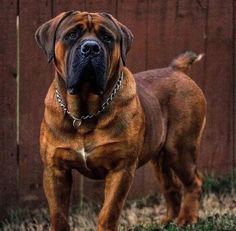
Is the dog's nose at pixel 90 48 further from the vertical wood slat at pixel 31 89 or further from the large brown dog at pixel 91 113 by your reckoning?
the vertical wood slat at pixel 31 89

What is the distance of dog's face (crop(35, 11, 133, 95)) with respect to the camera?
6465mm

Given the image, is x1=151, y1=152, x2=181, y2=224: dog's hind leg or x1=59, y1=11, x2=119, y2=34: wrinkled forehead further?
x1=151, y1=152, x2=181, y2=224: dog's hind leg

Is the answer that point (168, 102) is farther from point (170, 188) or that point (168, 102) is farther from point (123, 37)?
point (123, 37)

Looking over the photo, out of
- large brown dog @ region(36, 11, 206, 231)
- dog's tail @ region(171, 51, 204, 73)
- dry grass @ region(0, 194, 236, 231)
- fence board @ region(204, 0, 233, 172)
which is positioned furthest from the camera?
fence board @ region(204, 0, 233, 172)

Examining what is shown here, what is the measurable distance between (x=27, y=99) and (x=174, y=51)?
1582 millimetres

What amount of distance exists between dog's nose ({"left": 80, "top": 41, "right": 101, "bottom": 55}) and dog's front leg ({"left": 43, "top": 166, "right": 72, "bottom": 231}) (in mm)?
925

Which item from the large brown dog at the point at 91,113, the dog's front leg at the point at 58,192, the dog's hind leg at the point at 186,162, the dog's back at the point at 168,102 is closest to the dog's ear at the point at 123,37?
the large brown dog at the point at 91,113

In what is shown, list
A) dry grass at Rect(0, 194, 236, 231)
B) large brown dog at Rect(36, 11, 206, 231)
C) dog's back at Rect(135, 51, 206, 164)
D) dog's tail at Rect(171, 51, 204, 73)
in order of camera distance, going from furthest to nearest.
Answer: dog's tail at Rect(171, 51, 204, 73) → dry grass at Rect(0, 194, 236, 231) → dog's back at Rect(135, 51, 206, 164) → large brown dog at Rect(36, 11, 206, 231)

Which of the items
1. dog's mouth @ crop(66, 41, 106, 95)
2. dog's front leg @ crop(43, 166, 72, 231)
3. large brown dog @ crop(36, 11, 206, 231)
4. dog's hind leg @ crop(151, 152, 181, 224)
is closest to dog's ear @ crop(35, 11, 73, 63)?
large brown dog @ crop(36, 11, 206, 231)

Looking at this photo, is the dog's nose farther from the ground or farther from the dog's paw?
the dog's paw

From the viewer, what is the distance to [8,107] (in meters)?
8.52

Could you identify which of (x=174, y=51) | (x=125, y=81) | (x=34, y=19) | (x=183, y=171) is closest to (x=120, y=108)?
(x=125, y=81)

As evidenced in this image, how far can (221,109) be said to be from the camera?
969 cm

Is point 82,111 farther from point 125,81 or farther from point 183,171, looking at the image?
point 183,171
